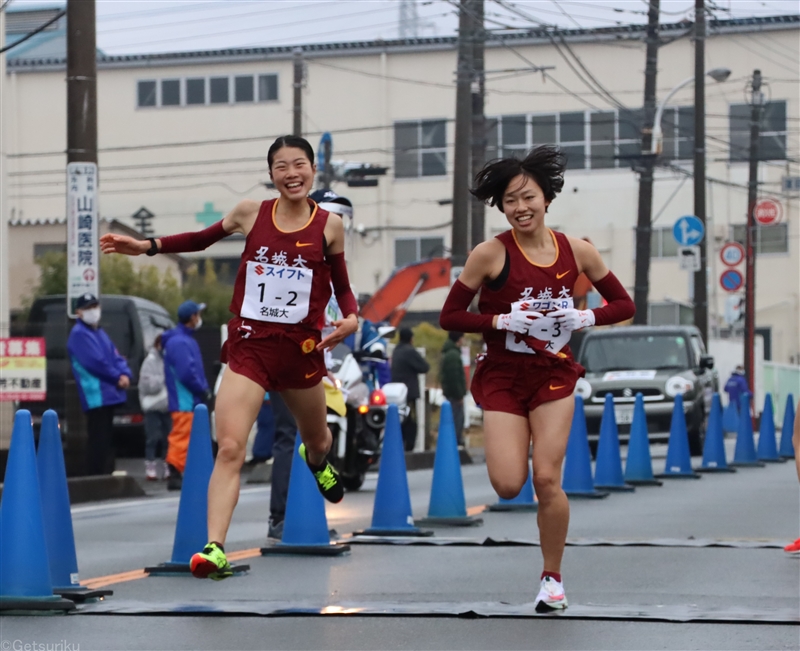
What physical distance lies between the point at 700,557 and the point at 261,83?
42.2m

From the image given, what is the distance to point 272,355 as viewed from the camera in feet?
23.3

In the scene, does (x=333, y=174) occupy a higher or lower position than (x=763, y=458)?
higher

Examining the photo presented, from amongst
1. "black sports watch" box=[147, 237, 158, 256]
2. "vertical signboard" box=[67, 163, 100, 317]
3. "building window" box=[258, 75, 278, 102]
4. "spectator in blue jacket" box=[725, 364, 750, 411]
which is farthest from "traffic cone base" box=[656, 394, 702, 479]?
"building window" box=[258, 75, 278, 102]

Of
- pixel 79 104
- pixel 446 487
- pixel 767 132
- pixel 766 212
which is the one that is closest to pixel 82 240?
pixel 79 104

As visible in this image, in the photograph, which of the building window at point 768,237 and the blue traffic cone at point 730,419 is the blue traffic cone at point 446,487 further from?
the building window at point 768,237

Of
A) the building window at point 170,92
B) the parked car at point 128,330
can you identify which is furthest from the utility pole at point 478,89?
the building window at point 170,92

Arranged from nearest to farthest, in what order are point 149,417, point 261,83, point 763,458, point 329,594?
1. point 329,594
2. point 149,417
3. point 763,458
4. point 261,83

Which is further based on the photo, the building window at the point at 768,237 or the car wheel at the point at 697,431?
the building window at the point at 768,237

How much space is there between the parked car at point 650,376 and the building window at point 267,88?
28.3 metres

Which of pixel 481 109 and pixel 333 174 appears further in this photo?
pixel 333 174

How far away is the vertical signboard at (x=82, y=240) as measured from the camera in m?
15.9

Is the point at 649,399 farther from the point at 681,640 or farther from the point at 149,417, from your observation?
the point at 681,640

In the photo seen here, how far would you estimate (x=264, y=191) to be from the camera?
5169 centimetres

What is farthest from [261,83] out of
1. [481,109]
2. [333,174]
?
[481,109]
